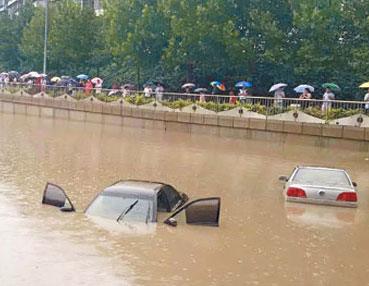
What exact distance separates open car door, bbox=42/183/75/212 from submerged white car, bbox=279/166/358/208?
5.05m

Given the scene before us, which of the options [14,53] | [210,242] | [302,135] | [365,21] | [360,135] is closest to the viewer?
[210,242]

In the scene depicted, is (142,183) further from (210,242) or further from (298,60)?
(298,60)

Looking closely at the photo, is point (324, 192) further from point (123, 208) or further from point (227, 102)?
point (227, 102)

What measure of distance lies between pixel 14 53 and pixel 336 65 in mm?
38399

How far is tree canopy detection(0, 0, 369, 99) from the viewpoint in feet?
108

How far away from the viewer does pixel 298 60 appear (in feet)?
112

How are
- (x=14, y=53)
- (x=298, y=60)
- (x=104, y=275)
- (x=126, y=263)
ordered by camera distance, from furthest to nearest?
(x=14, y=53), (x=298, y=60), (x=126, y=263), (x=104, y=275)

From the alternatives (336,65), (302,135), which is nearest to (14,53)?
(336,65)

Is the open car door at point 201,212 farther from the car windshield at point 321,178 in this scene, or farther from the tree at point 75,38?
the tree at point 75,38

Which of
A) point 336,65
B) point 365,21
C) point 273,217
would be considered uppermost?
point 365,21

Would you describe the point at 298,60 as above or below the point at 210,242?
above

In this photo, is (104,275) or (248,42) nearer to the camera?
(104,275)

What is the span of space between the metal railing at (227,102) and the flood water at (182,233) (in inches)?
153

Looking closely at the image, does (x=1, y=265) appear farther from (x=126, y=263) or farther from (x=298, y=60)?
(x=298, y=60)
